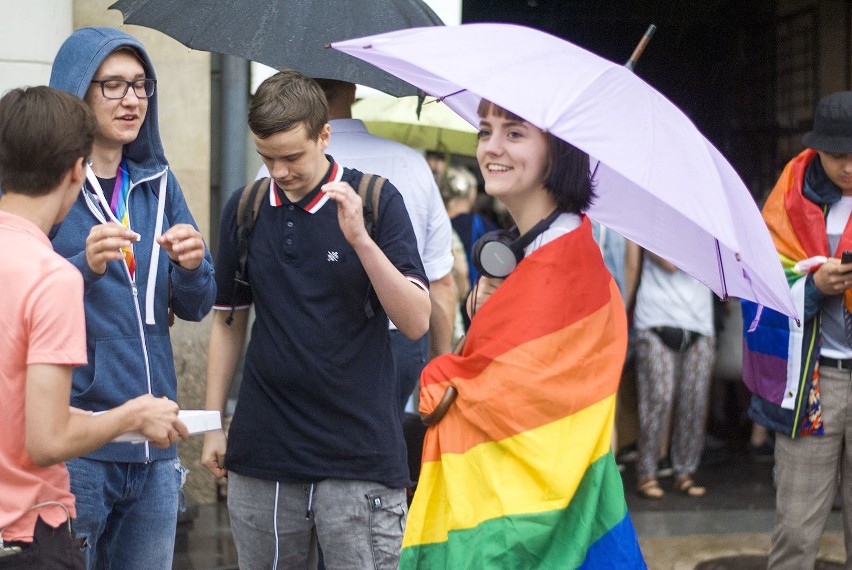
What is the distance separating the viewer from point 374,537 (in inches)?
145

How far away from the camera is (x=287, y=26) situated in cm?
432

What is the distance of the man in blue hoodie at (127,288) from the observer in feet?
11.2

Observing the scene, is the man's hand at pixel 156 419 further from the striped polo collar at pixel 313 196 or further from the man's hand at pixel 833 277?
the man's hand at pixel 833 277

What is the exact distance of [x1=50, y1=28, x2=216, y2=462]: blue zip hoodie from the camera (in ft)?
11.2

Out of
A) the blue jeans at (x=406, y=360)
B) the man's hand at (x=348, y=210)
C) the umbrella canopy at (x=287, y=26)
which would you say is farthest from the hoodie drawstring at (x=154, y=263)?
the blue jeans at (x=406, y=360)

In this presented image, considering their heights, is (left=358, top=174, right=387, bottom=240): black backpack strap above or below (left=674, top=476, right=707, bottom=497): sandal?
above

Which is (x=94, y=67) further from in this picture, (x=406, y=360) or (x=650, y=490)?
(x=650, y=490)

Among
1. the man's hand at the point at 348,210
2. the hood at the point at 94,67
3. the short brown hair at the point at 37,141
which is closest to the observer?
the short brown hair at the point at 37,141

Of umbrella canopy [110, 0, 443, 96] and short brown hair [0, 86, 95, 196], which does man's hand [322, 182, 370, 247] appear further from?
umbrella canopy [110, 0, 443, 96]

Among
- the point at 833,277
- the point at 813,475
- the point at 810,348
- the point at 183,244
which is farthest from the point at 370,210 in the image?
the point at 813,475

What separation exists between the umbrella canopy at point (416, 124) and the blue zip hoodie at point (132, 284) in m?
4.03

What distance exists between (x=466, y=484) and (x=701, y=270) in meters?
0.93

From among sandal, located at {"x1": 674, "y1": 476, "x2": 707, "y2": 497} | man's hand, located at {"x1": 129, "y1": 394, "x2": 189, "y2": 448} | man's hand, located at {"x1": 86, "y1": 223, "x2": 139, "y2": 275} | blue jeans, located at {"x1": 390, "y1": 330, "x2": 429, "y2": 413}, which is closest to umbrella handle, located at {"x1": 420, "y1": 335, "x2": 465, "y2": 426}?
man's hand, located at {"x1": 129, "y1": 394, "x2": 189, "y2": 448}

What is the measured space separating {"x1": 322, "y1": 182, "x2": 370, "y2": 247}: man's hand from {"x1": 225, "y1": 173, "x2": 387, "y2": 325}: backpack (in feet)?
0.77
